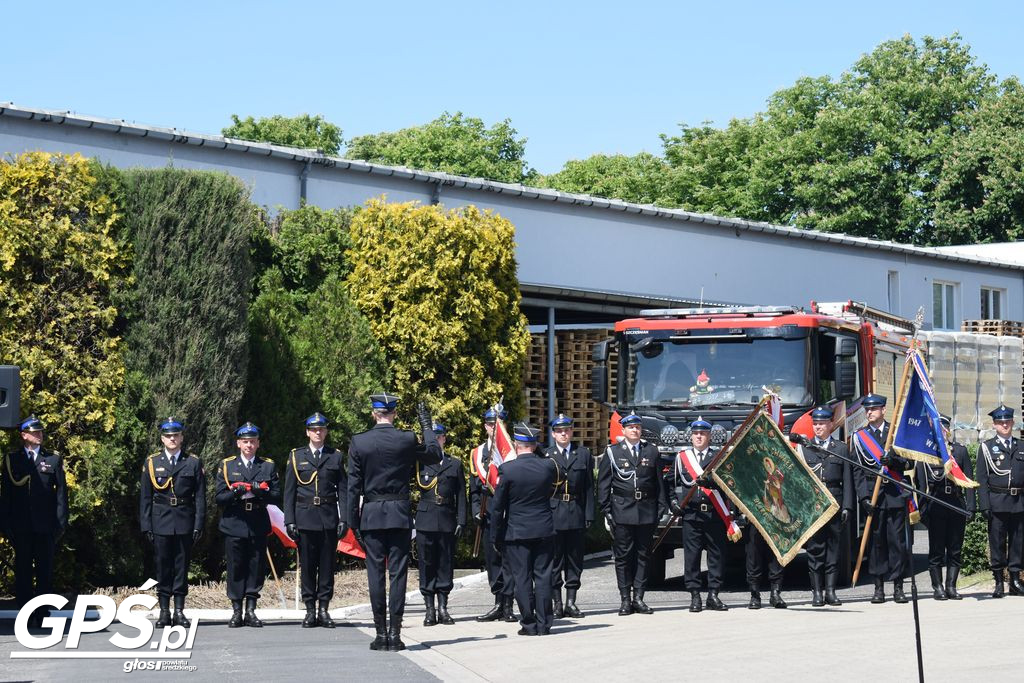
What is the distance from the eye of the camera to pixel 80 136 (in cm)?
1866

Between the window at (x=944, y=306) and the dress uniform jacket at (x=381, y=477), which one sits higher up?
the window at (x=944, y=306)

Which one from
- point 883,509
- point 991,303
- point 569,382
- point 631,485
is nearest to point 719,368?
point 883,509

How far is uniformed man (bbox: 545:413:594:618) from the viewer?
1440 centimetres

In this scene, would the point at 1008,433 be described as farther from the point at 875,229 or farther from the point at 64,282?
the point at 875,229

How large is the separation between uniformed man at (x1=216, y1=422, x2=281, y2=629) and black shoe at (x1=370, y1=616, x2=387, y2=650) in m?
1.90

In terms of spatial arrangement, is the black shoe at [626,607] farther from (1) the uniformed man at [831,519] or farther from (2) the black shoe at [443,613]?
(1) the uniformed man at [831,519]

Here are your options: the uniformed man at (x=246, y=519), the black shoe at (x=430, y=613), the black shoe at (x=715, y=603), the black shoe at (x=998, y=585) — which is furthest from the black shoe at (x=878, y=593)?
the uniformed man at (x=246, y=519)

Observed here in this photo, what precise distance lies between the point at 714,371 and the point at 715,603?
3.39 metres

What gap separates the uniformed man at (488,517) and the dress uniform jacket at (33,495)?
395 centimetres

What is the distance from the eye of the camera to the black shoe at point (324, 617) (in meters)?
13.5

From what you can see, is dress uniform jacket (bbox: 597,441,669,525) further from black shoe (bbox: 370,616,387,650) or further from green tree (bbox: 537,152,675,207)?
green tree (bbox: 537,152,675,207)

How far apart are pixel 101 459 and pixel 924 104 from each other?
1806 inches

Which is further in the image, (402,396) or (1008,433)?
(402,396)

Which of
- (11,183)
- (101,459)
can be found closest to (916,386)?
(101,459)
